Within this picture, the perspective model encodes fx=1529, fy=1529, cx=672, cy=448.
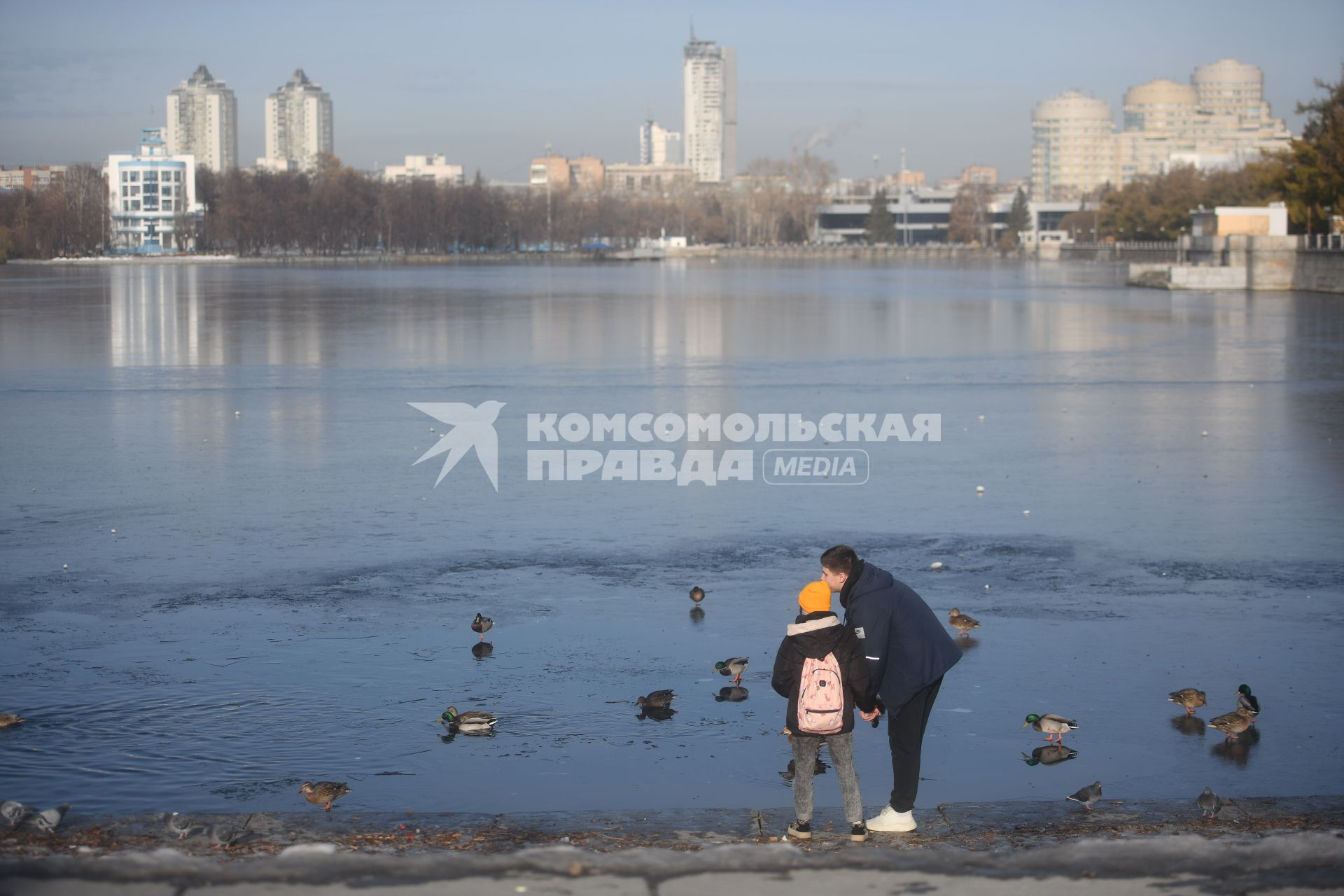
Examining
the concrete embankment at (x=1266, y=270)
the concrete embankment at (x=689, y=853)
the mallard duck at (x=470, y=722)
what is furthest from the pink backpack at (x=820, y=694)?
the concrete embankment at (x=1266, y=270)

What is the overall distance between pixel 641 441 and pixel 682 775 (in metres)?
9.70

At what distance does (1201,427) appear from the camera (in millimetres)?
17375

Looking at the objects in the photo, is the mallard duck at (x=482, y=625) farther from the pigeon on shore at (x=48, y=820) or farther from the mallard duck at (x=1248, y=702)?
the mallard duck at (x=1248, y=702)

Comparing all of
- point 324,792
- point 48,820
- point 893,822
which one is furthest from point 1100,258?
point 48,820

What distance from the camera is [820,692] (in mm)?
5512

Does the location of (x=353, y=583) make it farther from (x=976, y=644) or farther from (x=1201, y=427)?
(x=1201, y=427)

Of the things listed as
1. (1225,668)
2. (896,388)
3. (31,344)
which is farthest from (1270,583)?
(31,344)

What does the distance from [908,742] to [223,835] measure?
2508 mm

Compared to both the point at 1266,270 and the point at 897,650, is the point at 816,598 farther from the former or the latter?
the point at 1266,270

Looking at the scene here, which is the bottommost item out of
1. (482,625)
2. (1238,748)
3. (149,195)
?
(1238,748)

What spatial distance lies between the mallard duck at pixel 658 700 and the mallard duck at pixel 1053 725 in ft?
5.52

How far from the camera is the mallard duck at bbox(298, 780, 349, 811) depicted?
5.99m

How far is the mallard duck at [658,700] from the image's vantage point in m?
7.30

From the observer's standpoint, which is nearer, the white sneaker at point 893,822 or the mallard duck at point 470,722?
the white sneaker at point 893,822
